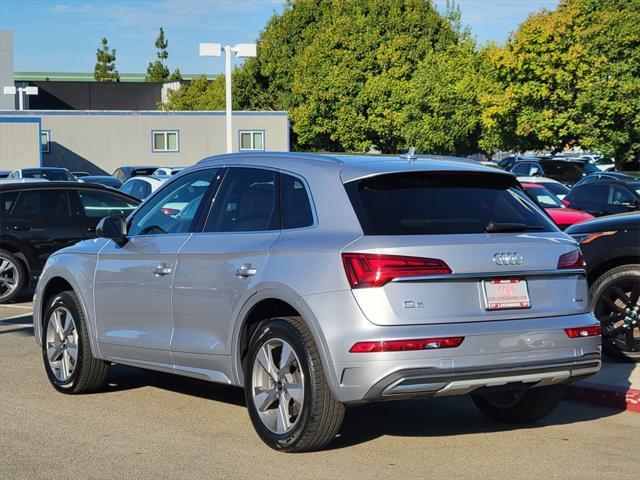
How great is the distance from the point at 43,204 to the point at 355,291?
10.7m

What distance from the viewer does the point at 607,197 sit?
21.7 meters

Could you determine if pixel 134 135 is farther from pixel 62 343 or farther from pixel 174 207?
pixel 174 207

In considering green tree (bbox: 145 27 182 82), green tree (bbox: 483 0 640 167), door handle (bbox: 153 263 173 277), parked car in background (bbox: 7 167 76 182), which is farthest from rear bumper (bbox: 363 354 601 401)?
green tree (bbox: 145 27 182 82)

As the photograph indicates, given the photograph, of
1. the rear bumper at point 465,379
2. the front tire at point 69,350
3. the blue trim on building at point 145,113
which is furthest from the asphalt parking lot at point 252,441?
the blue trim on building at point 145,113

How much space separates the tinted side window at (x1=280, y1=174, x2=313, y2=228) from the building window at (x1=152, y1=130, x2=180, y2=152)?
4912 cm

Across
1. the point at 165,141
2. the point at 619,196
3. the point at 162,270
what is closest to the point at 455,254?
the point at 162,270

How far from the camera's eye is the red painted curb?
7.66 m

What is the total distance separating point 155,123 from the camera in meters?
54.7

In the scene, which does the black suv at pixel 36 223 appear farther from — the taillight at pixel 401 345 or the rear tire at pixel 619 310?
the taillight at pixel 401 345

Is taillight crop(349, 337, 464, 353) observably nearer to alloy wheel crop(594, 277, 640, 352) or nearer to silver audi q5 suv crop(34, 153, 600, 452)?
silver audi q5 suv crop(34, 153, 600, 452)

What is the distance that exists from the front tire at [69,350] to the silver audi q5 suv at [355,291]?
29.6 inches

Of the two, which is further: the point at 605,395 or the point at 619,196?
the point at 619,196

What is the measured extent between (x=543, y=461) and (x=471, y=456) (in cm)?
43

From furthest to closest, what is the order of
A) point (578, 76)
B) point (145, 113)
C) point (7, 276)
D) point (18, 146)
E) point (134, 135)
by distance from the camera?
point (145, 113) < point (134, 135) < point (18, 146) < point (578, 76) < point (7, 276)
